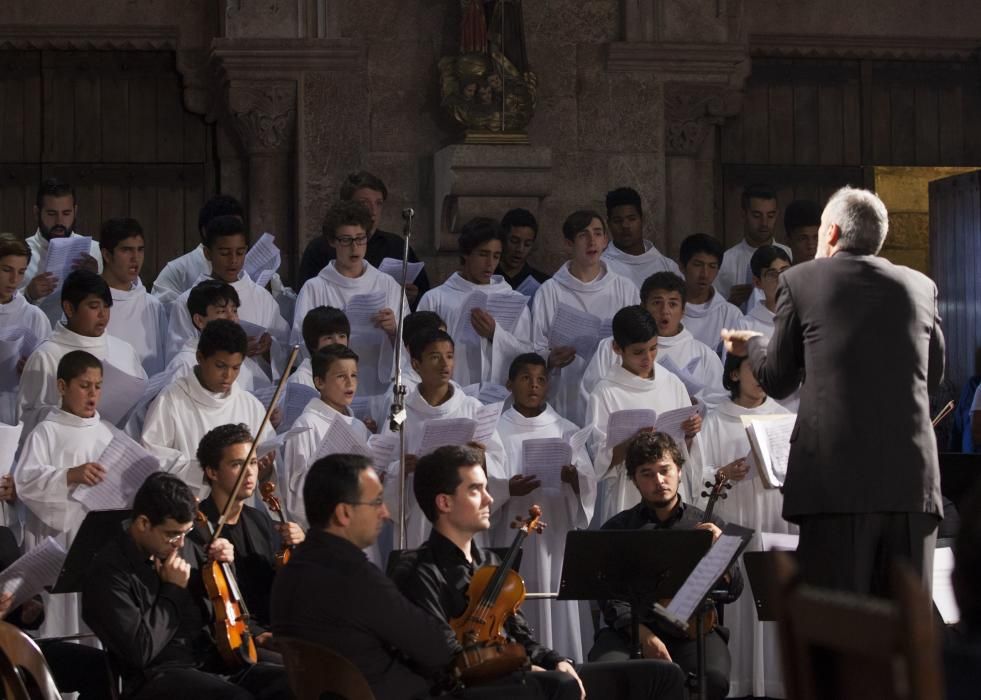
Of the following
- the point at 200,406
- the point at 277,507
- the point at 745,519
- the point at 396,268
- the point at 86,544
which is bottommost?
the point at 745,519

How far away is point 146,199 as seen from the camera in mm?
11289

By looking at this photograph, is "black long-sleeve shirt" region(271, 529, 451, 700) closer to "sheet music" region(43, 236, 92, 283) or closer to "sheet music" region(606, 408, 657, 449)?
"sheet music" region(606, 408, 657, 449)

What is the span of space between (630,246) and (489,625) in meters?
4.64

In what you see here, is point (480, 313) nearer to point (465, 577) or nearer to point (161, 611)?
point (465, 577)

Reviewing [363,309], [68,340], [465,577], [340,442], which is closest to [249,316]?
[363,309]

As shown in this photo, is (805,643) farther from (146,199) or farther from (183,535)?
(146,199)

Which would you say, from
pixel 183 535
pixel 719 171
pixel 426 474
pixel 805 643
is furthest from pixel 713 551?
pixel 719 171

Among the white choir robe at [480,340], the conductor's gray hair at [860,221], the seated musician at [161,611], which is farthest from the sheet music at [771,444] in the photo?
the white choir robe at [480,340]

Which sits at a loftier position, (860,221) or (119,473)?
(860,221)

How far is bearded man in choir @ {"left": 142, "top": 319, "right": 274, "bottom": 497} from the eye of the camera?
7.68 metres

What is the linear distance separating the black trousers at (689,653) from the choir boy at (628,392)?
47.3 inches

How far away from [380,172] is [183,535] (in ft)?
16.9

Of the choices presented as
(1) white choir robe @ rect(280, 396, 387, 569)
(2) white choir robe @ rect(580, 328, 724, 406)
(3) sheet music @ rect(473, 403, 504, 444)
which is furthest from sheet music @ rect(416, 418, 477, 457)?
(2) white choir robe @ rect(580, 328, 724, 406)

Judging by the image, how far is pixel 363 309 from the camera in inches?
340
